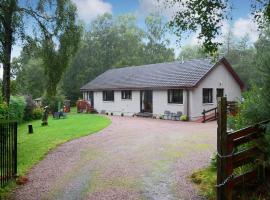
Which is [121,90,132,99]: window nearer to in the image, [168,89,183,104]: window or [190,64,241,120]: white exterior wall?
[168,89,183,104]: window

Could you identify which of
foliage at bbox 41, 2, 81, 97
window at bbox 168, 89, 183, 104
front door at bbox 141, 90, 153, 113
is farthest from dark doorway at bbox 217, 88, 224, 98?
foliage at bbox 41, 2, 81, 97

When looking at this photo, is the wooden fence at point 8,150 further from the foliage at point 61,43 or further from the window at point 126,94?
the window at point 126,94

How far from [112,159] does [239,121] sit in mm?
5371

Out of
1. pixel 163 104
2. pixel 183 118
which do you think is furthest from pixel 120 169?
pixel 163 104

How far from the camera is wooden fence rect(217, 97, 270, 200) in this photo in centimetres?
638

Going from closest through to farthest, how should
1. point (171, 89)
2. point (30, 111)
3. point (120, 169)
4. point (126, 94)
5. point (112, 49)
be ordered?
point (120, 169)
point (171, 89)
point (30, 111)
point (126, 94)
point (112, 49)

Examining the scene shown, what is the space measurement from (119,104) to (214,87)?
10.5 m

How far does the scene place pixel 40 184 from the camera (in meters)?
8.57

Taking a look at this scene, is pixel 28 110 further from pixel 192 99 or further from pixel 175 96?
pixel 192 99

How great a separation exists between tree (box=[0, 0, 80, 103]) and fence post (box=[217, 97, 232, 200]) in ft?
38.1

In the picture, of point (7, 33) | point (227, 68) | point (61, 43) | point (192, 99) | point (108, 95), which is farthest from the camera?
A: point (108, 95)

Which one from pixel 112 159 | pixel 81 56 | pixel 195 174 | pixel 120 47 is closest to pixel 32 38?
pixel 112 159

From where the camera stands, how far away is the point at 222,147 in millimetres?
6406

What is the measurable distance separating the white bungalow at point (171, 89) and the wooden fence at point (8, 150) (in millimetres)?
19361
